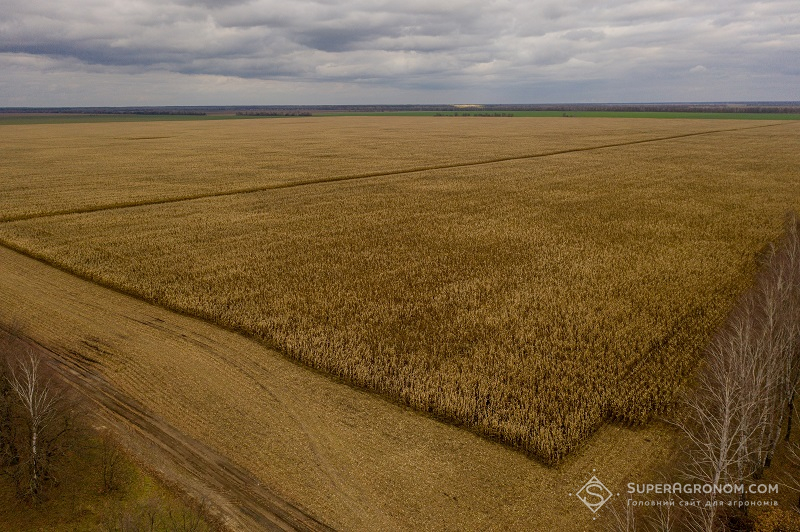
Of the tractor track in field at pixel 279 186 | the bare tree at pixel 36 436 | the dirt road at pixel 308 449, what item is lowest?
the dirt road at pixel 308 449

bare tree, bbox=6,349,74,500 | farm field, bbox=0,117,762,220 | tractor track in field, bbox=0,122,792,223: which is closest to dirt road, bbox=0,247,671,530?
bare tree, bbox=6,349,74,500

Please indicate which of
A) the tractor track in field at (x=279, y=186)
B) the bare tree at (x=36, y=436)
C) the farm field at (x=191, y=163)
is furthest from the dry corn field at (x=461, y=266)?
the bare tree at (x=36, y=436)

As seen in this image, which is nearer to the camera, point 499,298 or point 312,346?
point 312,346

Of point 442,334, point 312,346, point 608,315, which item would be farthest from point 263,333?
point 608,315

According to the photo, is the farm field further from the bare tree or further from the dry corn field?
the bare tree

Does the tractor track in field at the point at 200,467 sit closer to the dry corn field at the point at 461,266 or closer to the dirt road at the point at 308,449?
the dirt road at the point at 308,449

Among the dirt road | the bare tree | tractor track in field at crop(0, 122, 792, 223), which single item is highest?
tractor track in field at crop(0, 122, 792, 223)

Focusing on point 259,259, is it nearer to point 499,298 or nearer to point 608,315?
point 499,298
